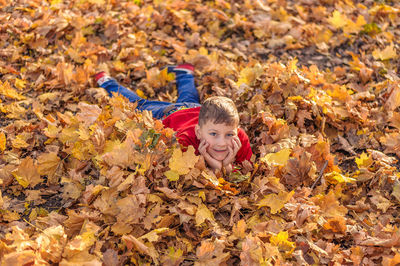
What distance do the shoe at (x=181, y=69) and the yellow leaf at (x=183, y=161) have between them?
1842 millimetres

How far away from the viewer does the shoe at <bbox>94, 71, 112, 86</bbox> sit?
4.08 m

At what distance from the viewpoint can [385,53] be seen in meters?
4.46

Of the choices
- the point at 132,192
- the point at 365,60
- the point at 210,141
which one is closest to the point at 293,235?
the point at 210,141

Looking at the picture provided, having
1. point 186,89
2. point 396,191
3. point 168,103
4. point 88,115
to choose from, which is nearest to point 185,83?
point 186,89

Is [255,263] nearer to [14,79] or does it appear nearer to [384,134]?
[384,134]

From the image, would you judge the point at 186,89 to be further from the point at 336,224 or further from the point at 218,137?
the point at 336,224

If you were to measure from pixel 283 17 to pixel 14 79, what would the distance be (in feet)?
11.6

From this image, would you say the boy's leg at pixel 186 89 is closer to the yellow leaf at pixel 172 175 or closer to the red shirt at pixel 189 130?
the red shirt at pixel 189 130

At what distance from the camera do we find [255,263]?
2.26 m

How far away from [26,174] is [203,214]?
1430 mm

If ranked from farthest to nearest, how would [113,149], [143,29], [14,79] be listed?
1. [143,29]
2. [14,79]
3. [113,149]

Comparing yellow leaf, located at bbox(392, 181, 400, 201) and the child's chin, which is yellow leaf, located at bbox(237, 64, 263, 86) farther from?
yellow leaf, located at bbox(392, 181, 400, 201)

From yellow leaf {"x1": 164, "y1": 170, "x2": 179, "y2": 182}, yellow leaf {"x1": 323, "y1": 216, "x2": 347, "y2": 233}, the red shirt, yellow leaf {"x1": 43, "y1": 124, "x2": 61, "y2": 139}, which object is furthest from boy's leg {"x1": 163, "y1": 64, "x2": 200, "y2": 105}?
yellow leaf {"x1": 323, "y1": 216, "x2": 347, "y2": 233}

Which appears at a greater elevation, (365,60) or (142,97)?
(365,60)
